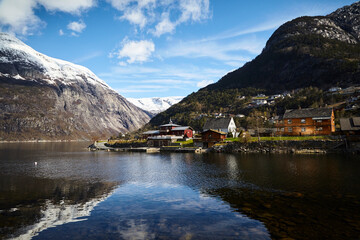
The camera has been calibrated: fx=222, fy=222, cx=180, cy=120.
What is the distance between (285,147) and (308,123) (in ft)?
54.0

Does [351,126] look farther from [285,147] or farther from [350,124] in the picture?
[285,147]

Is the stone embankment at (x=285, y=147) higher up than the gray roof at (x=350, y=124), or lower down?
lower down

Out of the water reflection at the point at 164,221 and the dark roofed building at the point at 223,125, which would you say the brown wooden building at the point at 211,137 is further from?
the water reflection at the point at 164,221

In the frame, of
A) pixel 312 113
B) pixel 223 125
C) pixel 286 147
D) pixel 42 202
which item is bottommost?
pixel 42 202

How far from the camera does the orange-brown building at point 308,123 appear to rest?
78875mm

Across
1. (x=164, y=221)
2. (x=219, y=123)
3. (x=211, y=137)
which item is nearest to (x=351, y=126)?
(x=211, y=137)

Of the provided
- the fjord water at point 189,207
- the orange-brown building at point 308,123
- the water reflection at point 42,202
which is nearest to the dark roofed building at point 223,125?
the orange-brown building at point 308,123

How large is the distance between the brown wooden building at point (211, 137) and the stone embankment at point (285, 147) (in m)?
5.93

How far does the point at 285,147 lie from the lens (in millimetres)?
74250

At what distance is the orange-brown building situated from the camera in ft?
259

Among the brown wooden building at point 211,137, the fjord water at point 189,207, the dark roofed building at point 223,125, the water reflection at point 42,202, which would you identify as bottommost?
the fjord water at point 189,207

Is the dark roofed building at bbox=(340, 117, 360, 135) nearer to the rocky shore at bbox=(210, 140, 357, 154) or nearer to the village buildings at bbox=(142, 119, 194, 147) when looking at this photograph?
the rocky shore at bbox=(210, 140, 357, 154)

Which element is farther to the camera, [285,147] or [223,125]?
[223,125]

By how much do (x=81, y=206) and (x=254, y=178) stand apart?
2559 cm
